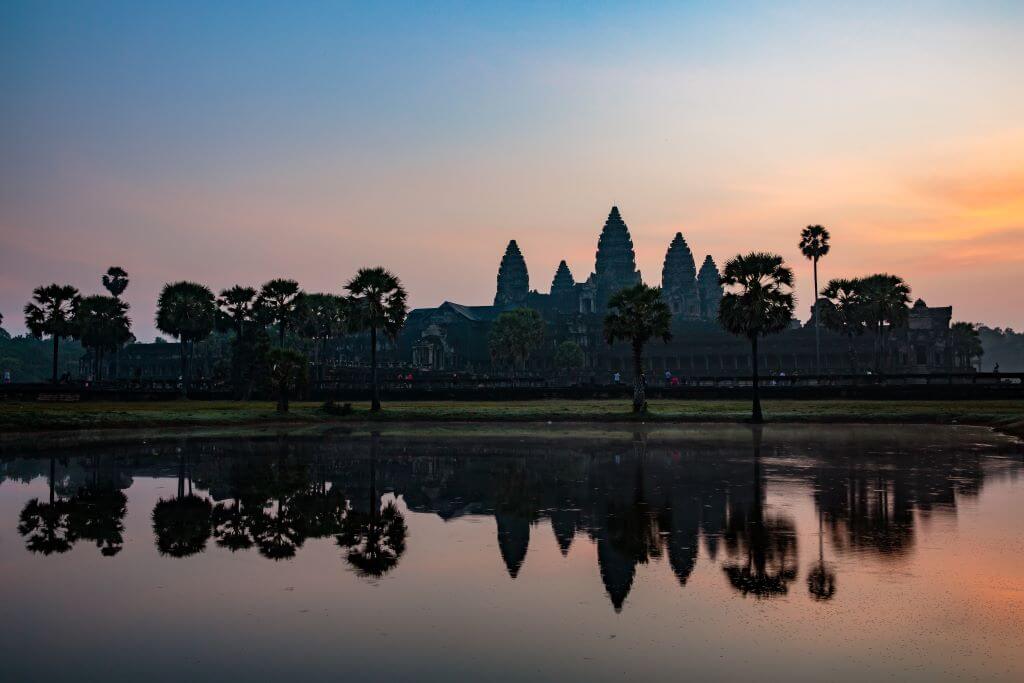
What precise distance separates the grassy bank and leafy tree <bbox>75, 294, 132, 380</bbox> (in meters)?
35.8

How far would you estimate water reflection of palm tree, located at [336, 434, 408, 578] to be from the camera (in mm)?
14016

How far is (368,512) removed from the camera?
750 inches

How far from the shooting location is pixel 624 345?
122m

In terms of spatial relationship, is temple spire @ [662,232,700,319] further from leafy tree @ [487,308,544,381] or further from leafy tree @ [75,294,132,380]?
leafy tree @ [75,294,132,380]

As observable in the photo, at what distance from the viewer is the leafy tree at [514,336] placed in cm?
11456

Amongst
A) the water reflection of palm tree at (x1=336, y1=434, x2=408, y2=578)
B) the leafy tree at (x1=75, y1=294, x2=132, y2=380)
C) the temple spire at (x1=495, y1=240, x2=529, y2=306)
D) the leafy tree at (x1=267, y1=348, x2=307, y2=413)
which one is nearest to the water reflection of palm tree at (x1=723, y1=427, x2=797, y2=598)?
the water reflection of palm tree at (x1=336, y1=434, x2=408, y2=578)

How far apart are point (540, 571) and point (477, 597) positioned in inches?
66.7

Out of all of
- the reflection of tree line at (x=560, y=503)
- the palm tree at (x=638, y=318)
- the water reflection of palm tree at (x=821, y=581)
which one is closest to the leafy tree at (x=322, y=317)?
the palm tree at (x=638, y=318)

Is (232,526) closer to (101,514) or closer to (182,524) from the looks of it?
(182,524)

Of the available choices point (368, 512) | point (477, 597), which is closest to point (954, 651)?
point (477, 597)

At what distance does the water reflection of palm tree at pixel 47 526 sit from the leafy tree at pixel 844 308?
7271 centimetres

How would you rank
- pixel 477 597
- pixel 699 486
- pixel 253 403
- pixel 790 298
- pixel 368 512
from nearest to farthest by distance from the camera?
1. pixel 477 597
2. pixel 368 512
3. pixel 699 486
4. pixel 790 298
5. pixel 253 403

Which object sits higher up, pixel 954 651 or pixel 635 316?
pixel 635 316

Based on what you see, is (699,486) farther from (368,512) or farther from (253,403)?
(253,403)
